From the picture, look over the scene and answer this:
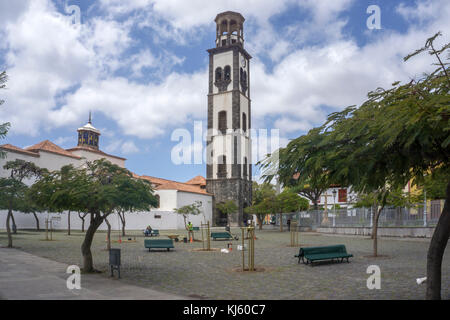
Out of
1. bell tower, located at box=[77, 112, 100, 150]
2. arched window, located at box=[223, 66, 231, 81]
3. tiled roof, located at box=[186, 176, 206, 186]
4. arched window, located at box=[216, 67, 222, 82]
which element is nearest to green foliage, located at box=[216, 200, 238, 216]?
tiled roof, located at box=[186, 176, 206, 186]

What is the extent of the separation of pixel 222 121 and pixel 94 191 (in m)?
50.7

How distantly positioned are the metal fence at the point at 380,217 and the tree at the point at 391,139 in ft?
60.5

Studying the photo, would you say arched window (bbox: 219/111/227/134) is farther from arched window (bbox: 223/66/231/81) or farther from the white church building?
the white church building

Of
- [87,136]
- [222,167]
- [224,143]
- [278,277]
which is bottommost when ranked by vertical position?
[278,277]

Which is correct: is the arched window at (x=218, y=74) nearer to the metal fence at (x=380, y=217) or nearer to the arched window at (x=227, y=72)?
the arched window at (x=227, y=72)

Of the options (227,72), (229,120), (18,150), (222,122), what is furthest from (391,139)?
(227,72)

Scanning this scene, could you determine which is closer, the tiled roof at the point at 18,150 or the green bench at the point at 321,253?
the green bench at the point at 321,253

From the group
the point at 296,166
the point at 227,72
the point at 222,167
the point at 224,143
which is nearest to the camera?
the point at 296,166

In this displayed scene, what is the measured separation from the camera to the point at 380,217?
30.4 m

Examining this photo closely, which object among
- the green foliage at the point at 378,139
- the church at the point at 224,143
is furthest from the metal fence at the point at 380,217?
the church at the point at 224,143

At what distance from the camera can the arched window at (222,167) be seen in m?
61.4

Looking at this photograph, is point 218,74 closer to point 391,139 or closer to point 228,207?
point 228,207

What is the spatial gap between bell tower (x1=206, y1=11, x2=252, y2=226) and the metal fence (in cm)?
1926
